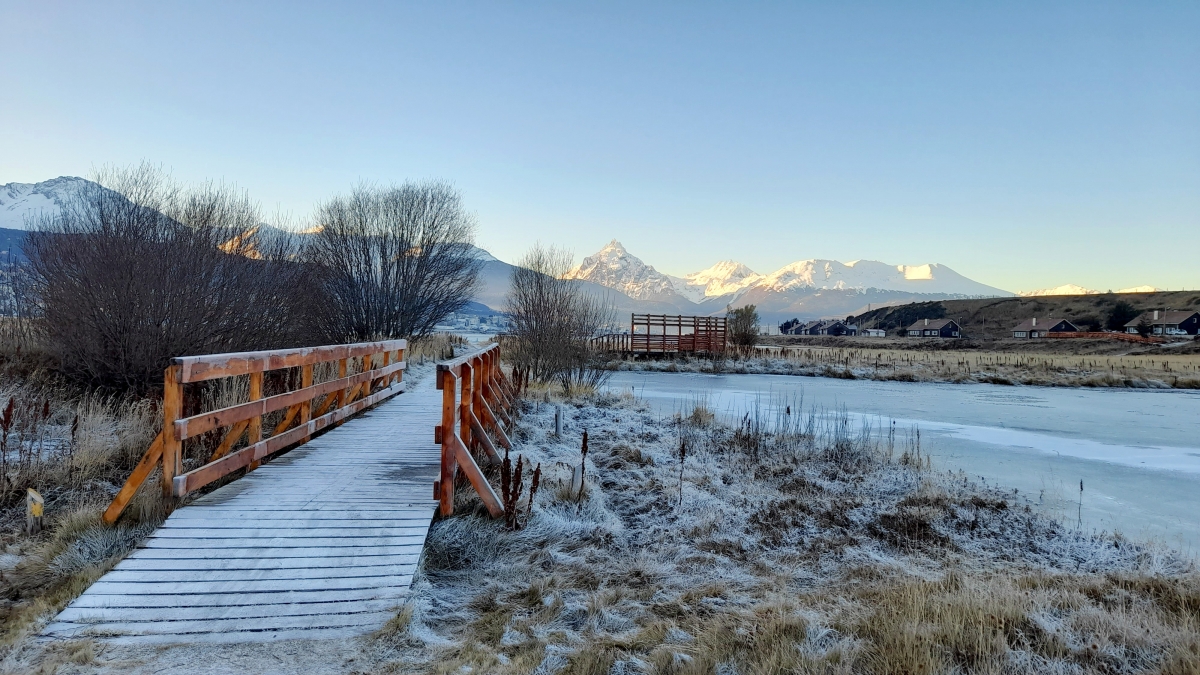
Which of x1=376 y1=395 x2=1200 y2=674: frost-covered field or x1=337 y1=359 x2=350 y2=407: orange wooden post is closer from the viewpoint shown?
x1=376 y1=395 x2=1200 y2=674: frost-covered field

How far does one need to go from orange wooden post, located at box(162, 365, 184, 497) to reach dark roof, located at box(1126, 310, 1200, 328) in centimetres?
10567

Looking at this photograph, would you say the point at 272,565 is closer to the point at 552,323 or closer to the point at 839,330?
the point at 552,323

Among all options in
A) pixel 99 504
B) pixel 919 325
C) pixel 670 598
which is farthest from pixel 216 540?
pixel 919 325

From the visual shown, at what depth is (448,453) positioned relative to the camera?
209 inches

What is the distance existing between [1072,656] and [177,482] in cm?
543

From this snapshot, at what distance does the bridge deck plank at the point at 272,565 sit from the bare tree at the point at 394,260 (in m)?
17.4

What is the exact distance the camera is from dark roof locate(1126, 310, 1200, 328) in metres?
82.9

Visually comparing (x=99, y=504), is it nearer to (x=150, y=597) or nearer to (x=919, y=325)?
(x=150, y=597)

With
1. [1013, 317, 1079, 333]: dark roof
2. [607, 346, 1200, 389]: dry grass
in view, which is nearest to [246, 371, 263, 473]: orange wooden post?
[607, 346, 1200, 389]: dry grass

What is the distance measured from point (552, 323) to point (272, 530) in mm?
12131

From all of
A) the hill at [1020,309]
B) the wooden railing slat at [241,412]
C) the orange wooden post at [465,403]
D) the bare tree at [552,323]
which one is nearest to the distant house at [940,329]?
the hill at [1020,309]

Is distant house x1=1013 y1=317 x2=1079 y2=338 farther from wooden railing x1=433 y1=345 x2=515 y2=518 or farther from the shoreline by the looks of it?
wooden railing x1=433 y1=345 x2=515 y2=518

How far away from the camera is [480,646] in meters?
3.71

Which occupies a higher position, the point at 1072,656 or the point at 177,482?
the point at 177,482
